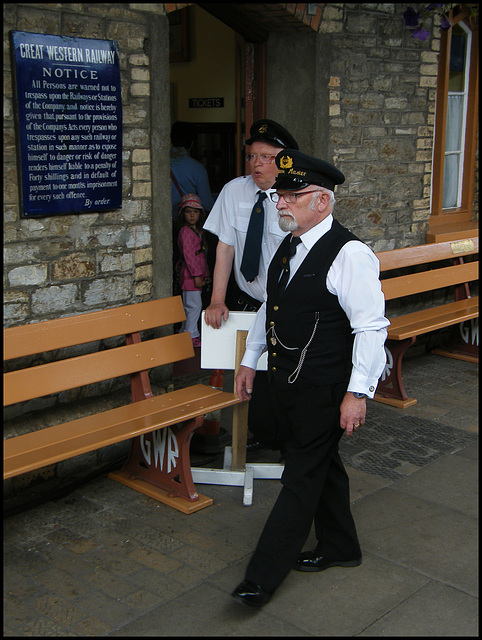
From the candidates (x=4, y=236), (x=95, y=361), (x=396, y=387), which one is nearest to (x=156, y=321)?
(x=95, y=361)

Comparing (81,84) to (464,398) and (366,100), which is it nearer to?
(366,100)

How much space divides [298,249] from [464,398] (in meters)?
3.13

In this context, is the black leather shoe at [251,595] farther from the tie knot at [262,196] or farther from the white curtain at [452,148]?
the white curtain at [452,148]

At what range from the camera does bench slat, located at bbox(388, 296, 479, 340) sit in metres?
5.73

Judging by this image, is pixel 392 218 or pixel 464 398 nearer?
pixel 464 398

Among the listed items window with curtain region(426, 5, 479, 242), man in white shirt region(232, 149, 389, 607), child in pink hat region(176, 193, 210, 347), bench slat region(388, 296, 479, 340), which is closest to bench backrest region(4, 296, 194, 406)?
man in white shirt region(232, 149, 389, 607)

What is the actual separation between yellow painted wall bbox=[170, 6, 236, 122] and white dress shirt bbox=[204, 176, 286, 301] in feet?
12.5

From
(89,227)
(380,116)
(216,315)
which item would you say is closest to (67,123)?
(89,227)

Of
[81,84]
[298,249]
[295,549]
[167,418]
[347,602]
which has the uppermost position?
[81,84]

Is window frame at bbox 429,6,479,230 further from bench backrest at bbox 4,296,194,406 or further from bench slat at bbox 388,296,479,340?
bench backrest at bbox 4,296,194,406

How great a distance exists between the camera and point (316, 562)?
349 centimetres

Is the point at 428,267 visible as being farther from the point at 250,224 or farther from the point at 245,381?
the point at 245,381

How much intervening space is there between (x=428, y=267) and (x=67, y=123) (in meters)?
4.03

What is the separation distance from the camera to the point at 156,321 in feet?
14.6
